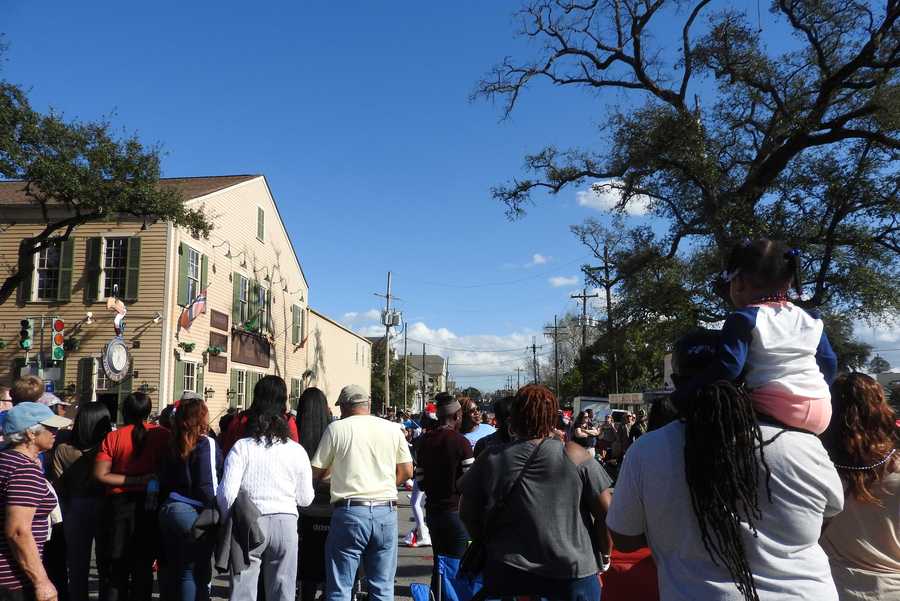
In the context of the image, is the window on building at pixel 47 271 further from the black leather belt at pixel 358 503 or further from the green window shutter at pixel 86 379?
the black leather belt at pixel 358 503

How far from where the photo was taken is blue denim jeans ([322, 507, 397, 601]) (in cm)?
483

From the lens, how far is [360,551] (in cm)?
493

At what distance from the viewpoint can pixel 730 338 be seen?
2.04 m

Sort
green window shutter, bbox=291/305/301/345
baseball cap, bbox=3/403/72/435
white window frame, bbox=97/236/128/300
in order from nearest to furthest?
baseball cap, bbox=3/403/72/435, white window frame, bbox=97/236/128/300, green window shutter, bbox=291/305/301/345

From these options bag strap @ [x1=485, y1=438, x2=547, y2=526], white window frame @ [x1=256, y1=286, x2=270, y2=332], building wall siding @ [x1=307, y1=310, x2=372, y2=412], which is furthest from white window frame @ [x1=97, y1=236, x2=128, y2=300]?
bag strap @ [x1=485, y1=438, x2=547, y2=526]

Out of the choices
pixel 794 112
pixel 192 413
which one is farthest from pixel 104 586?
pixel 794 112

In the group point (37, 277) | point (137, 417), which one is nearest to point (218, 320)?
point (37, 277)

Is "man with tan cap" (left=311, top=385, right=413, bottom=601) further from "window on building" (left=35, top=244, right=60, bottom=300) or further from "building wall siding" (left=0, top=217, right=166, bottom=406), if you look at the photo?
"window on building" (left=35, top=244, right=60, bottom=300)

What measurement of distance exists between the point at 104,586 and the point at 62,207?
57.3 feet

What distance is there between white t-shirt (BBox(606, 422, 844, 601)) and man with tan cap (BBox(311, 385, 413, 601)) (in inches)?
124

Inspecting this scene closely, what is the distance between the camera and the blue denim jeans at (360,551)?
4.83 m

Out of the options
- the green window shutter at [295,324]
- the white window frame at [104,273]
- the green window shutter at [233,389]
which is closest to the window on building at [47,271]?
the white window frame at [104,273]

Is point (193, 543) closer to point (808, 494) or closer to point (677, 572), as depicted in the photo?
point (677, 572)

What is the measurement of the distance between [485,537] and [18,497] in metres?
2.40
